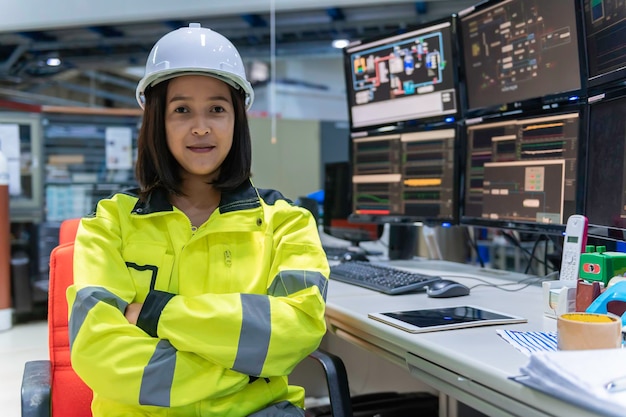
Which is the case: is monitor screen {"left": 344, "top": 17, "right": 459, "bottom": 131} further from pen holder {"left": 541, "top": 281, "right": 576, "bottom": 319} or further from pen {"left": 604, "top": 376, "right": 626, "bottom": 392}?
pen {"left": 604, "top": 376, "right": 626, "bottom": 392}

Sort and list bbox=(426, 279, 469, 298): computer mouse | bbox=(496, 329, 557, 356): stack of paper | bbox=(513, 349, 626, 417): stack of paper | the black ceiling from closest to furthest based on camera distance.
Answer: bbox=(513, 349, 626, 417): stack of paper
bbox=(496, 329, 557, 356): stack of paper
bbox=(426, 279, 469, 298): computer mouse
the black ceiling

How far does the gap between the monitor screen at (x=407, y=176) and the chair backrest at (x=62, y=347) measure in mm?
1329

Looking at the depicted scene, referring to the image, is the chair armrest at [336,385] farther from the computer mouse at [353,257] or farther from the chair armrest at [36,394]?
the computer mouse at [353,257]

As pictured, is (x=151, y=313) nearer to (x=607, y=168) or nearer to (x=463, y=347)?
(x=463, y=347)

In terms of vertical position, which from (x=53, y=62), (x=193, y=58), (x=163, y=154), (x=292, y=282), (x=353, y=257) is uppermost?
(x=53, y=62)

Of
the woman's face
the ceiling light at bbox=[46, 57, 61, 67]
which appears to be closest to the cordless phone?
the woman's face

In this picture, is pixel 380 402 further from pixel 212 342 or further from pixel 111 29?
pixel 111 29

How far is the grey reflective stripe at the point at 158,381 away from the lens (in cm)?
107

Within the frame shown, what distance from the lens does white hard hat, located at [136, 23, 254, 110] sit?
4.16ft

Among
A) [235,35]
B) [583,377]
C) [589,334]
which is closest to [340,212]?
[589,334]

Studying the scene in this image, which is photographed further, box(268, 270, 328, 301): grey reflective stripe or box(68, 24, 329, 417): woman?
box(268, 270, 328, 301): grey reflective stripe

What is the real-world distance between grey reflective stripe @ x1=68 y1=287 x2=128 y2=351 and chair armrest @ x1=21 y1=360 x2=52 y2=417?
0.50 feet

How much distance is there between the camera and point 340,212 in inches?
114

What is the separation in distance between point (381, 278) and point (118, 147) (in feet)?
13.2
